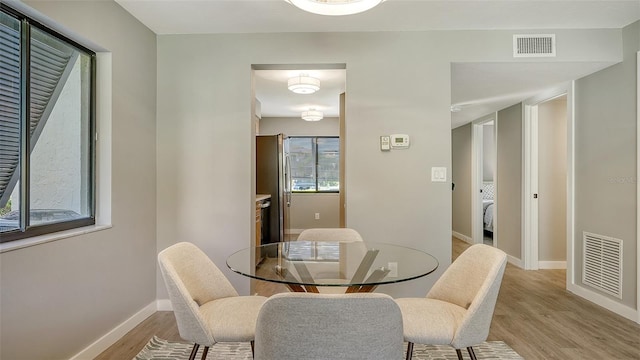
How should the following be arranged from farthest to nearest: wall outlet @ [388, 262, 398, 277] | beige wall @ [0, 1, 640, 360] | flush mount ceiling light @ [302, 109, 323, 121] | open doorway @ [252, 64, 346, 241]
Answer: open doorway @ [252, 64, 346, 241]
flush mount ceiling light @ [302, 109, 323, 121]
beige wall @ [0, 1, 640, 360]
wall outlet @ [388, 262, 398, 277]

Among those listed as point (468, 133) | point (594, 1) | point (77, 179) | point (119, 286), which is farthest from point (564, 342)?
point (468, 133)

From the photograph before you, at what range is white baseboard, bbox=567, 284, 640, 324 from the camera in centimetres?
271

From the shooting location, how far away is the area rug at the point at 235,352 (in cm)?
212

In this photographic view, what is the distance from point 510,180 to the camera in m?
4.55

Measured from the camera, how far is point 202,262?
73.6 inches

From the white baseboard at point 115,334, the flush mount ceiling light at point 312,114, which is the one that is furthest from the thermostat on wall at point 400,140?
the flush mount ceiling light at point 312,114

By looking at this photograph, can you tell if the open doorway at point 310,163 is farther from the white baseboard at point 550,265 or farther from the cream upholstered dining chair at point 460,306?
the cream upholstered dining chair at point 460,306

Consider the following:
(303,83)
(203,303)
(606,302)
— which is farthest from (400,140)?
(606,302)

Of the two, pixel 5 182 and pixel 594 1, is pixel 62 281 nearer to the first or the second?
pixel 5 182

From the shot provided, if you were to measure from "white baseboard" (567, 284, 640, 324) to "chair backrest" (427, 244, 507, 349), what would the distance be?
197 cm

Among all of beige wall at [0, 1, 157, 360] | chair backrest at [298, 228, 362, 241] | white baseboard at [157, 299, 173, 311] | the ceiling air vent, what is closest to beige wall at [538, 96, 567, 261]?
the ceiling air vent

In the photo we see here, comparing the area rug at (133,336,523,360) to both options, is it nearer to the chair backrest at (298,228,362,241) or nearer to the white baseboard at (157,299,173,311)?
the white baseboard at (157,299,173,311)

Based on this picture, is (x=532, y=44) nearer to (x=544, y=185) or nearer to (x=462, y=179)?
(x=544, y=185)

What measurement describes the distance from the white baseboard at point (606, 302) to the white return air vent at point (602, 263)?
7cm
